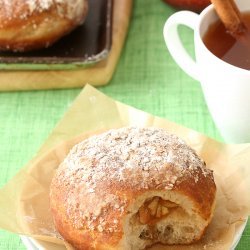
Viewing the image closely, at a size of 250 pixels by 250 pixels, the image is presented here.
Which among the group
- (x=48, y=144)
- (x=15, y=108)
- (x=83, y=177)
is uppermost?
(x=83, y=177)

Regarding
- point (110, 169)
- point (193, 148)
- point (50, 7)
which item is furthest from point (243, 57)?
point (50, 7)

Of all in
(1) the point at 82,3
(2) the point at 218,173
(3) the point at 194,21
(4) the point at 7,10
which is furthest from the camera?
(1) the point at 82,3

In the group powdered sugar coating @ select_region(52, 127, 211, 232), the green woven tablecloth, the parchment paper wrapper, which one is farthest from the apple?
powdered sugar coating @ select_region(52, 127, 211, 232)

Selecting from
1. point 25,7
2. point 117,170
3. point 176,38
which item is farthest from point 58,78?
point 117,170

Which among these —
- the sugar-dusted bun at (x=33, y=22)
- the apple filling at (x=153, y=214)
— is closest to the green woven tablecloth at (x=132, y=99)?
the sugar-dusted bun at (x=33, y=22)

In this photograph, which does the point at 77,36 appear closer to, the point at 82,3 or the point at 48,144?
the point at 82,3

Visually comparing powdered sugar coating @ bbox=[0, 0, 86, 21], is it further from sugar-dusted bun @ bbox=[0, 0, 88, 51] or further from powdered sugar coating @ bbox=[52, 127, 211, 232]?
powdered sugar coating @ bbox=[52, 127, 211, 232]

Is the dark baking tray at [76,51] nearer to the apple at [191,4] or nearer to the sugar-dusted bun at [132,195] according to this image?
the apple at [191,4]
